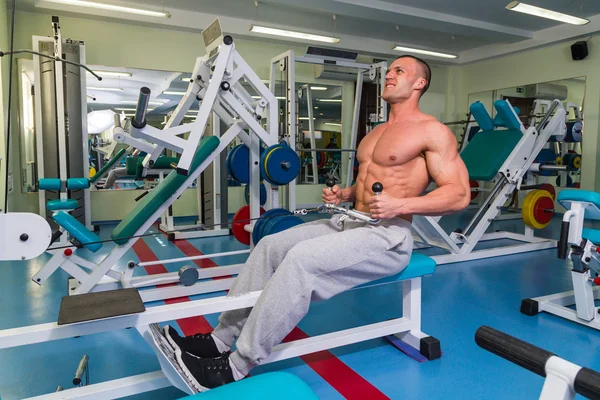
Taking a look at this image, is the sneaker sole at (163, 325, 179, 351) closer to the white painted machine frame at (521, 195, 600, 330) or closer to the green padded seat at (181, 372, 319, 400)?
the green padded seat at (181, 372, 319, 400)

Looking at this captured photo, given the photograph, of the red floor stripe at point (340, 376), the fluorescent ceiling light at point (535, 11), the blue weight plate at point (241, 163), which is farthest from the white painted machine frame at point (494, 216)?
the red floor stripe at point (340, 376)

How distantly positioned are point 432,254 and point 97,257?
309 cm

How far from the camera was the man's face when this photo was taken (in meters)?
1.96

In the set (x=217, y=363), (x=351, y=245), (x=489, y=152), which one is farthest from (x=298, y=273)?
(x=489, y=152)

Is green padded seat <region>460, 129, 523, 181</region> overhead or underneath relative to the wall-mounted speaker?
underneath

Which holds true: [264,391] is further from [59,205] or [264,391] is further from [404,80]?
[59,205]

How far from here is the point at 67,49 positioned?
461 cm

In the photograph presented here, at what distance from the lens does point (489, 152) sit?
13.2ft

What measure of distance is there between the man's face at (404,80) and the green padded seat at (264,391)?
1480 millimetres

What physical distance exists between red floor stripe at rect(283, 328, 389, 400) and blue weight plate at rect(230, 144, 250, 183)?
57.1 inches

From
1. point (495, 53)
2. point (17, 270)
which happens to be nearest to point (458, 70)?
point (495, 53)

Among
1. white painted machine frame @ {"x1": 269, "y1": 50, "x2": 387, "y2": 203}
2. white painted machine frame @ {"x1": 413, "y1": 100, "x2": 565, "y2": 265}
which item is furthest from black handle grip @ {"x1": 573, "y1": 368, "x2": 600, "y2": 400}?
white painted machine frame @ {"x1": 269, "y1": 50, "x2": 387, "y2": 203}

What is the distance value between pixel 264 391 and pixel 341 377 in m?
1.08

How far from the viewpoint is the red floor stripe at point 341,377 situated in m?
1.67
